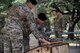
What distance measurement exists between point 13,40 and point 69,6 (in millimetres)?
17677

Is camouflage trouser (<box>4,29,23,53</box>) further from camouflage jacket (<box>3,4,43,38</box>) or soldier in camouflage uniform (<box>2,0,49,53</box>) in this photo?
camouflage jacket (<box>3,4,43,38</box>)

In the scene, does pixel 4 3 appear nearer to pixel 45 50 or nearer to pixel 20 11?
pixel 20 11

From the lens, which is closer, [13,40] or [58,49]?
[58,49]

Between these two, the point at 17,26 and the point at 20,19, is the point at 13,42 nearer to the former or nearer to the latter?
the point at 17,26

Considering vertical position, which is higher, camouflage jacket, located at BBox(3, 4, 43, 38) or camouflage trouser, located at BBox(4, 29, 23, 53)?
camouflage jacket, located at BBox(3, 4, 43, 38)

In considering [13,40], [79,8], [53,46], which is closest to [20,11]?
[13,40]

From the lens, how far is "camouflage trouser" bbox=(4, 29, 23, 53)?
700 cm

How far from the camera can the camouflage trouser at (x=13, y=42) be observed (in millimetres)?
6996

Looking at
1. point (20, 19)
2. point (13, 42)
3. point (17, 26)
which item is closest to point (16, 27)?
point (17, 26)

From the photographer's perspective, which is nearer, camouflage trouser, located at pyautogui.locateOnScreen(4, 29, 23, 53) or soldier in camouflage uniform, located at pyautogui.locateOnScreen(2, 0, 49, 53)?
soldier in camouflage uniform, located at pyautogui.locateOnScreen(2, 0, 49, 53)

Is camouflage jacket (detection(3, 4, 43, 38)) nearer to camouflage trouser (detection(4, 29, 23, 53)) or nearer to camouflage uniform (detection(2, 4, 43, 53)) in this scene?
camouflage uniform (detection(2, 4, 43, 53))

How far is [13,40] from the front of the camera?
7.04 metres

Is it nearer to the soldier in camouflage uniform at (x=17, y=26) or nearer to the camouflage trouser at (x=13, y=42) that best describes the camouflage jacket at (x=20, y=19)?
the soldier in camouflage uniform at (x=17, y=26)

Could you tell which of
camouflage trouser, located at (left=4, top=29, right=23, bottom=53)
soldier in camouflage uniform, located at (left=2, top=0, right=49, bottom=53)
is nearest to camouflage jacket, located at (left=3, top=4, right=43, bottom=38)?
soldier in camouflage uniform, located at (left=2, top=0, right=49, bottom=53)
